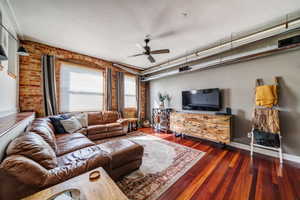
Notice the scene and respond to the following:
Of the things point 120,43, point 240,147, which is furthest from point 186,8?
point 240,147

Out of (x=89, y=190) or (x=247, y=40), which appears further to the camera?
(x=247, y=40)

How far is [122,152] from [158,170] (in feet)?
2.53

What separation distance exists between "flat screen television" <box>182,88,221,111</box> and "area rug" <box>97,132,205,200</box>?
1.35 m

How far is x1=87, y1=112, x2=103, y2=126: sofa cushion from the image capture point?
3.86m

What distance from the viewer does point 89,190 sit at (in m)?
0.81

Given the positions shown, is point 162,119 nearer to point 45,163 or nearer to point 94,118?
point 94,118

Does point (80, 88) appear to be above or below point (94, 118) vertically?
above

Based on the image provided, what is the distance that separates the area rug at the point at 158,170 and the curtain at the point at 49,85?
113 inches

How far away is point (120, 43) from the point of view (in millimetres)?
3121

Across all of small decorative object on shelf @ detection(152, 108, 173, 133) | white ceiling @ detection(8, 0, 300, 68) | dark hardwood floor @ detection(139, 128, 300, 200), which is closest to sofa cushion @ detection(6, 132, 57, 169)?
dark hardwood floor @ detection(139, 128, 300, 200)

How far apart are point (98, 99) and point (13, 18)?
2.77 metres

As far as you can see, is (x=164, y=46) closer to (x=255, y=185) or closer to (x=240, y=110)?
(x=240, y=110)

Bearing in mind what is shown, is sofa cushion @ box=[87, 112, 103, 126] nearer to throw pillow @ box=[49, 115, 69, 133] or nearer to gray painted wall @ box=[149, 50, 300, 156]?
throw pillow @ box=[49, 115, 69, 133]

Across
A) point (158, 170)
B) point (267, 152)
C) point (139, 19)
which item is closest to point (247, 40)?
point (139, 19)
